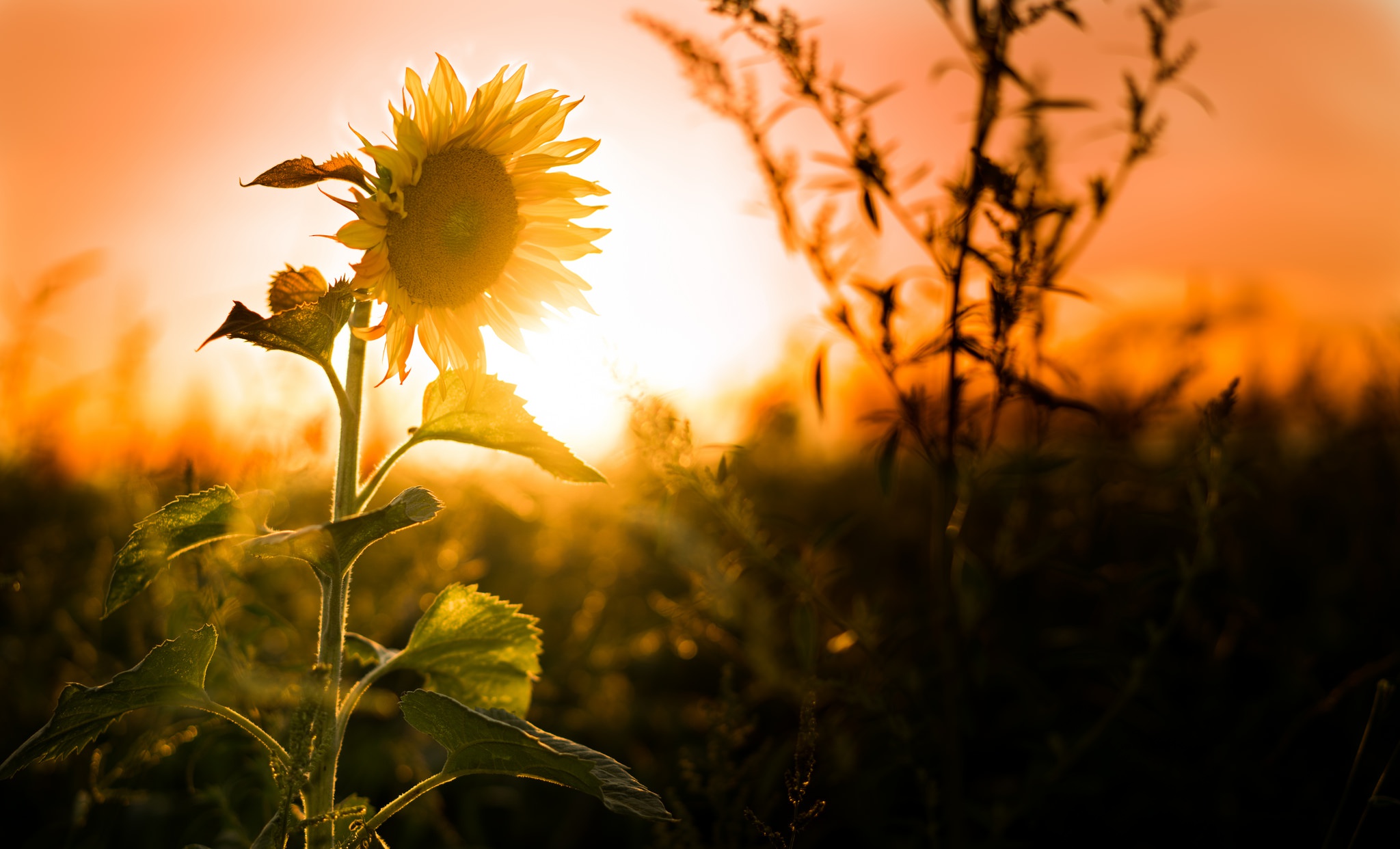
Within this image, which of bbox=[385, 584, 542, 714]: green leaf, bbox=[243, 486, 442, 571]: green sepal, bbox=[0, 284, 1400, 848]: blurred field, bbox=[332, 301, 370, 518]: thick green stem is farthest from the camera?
bbox=[0, 284, 1400, 848]: blurred field

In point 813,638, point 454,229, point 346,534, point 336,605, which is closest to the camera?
point 346,534

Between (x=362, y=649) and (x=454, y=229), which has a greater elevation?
(x=454, y=229)

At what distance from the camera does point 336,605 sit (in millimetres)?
901

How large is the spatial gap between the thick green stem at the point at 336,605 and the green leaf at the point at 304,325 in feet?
0.08

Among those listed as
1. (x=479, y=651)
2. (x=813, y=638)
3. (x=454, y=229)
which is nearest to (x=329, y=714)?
(x=479, y=651)

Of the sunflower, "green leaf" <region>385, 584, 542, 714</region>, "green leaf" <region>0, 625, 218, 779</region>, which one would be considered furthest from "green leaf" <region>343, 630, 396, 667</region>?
the sunflower

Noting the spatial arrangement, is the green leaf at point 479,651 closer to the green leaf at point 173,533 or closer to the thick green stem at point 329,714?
the thick green stem at point 329,714

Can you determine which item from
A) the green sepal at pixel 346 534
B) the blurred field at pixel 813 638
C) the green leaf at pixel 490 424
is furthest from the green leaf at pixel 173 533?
the blurred field at pixel 813 638

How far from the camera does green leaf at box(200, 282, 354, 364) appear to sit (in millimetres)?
849

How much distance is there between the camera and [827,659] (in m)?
1.33

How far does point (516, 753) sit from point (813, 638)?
577mm

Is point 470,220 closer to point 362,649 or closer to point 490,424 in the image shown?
point 490,424

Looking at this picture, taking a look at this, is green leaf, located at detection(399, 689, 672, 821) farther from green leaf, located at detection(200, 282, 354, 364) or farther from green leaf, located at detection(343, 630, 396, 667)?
green leaf, located at detection(200, 282, 354, 364)

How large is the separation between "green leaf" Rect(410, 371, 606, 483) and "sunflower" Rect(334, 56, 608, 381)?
0.05 metres
